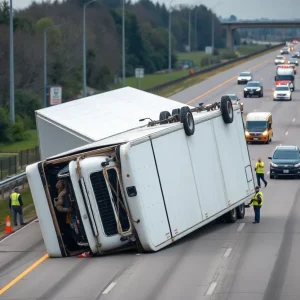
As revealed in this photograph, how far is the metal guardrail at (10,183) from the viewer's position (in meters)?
37.3

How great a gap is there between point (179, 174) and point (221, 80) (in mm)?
83817

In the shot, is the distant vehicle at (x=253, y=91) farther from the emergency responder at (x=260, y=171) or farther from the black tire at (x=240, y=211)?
the black tire at (x=240, y=211)

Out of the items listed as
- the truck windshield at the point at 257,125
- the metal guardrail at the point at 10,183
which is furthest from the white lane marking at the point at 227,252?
the truck windshield at the point at 257,125

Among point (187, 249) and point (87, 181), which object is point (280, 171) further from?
point (87, 181)

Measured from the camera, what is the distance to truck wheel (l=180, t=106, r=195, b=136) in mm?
28000

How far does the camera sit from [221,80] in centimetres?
11031

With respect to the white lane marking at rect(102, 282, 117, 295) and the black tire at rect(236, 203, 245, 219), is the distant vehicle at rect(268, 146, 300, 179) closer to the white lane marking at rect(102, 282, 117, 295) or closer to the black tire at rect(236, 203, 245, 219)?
the black tire at rect(236, 203, 245, 219)

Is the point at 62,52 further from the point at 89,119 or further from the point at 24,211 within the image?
the point at 89,119

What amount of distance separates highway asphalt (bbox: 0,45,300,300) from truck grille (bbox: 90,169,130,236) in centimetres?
88

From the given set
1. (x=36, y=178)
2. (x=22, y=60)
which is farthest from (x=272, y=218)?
(x=22, y=60)

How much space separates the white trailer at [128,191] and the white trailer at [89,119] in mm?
3051

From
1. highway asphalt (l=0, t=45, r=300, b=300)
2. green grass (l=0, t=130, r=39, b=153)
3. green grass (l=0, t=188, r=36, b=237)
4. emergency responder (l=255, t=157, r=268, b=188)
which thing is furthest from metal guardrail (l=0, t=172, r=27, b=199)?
green grass (l=0, t=130, r=39, b=153)

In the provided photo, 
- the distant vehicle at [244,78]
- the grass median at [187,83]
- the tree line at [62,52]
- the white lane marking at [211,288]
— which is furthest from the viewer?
the distant vehicle at [244,78]

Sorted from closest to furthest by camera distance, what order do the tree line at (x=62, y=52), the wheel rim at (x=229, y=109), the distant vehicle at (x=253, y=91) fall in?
the wheel rim at (x=229, y=109)
the tree line at (x=62, y=52)
the distant vehicle at (x=253, y=91)
